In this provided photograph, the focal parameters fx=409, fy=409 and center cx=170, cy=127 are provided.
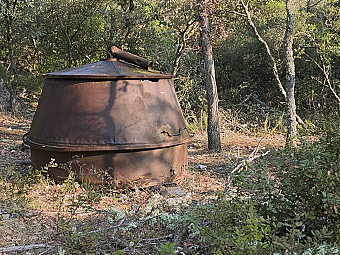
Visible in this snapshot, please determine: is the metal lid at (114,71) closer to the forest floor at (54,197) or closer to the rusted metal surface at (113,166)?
the rusted metal surface at (113,166)

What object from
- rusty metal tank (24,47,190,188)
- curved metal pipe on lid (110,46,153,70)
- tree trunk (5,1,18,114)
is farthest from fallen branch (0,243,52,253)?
tree trunk (5,1,18,114)

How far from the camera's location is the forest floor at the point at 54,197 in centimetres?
390

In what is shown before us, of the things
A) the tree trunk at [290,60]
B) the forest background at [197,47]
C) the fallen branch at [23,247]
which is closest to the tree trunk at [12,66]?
the forest background at [197,47]

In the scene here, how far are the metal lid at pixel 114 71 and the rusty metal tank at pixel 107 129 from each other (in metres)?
0.01

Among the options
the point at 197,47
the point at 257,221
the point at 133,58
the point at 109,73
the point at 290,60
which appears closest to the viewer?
the point at 257,221

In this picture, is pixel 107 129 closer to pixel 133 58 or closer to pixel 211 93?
pixel 133 58

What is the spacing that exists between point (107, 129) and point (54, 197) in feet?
3.54


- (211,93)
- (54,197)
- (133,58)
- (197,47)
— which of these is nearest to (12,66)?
(197,47)

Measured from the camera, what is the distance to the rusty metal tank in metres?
5.36

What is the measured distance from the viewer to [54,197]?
16.5 feet

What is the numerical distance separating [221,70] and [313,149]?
9.38m

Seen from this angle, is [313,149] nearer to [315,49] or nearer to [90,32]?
[315,49]

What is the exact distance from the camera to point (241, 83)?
39.9ft

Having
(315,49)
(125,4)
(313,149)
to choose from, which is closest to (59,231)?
(313,149)
